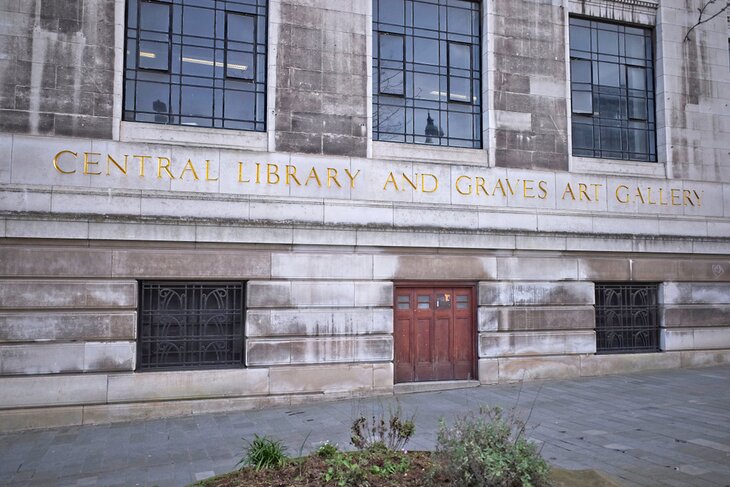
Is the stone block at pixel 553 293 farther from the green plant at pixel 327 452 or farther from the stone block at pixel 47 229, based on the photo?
the stone block at pixel 47 229

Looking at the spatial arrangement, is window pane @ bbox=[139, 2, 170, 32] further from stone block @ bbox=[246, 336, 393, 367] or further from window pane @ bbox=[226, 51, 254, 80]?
stone block @ bbox=[246, 336, 393, 367]

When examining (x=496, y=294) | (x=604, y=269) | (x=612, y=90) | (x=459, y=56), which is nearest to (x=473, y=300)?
(x=496, y=294)

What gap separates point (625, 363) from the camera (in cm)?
1341

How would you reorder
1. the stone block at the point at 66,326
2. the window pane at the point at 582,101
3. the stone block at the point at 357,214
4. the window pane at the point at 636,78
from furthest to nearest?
the window pane at the point at 636,78
the window pane at the point at 582,101
the stone block at the point at 357,214
the stone block at the point at 66,326

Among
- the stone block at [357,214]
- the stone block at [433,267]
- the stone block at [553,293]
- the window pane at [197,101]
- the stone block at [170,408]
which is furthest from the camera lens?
the stone block at [553,293]

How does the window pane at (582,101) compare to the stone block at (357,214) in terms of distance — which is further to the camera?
the window pane at (582,101)

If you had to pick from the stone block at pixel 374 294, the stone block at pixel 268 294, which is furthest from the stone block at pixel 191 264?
the stone block at pixel 374 294

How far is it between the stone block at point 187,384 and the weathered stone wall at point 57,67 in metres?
4.61

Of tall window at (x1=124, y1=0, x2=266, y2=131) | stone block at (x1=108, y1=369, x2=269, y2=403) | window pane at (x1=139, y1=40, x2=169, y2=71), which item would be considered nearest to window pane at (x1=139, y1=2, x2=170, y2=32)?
tall window at (x1=124, y1=0, x2=266, y2=131)

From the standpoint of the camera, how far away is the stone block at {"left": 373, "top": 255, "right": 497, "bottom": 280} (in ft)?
38.8

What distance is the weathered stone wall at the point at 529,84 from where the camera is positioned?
12938 millimetres

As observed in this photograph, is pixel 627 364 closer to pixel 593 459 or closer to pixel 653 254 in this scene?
pixel 653 254

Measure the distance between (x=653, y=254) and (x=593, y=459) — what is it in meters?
8.20

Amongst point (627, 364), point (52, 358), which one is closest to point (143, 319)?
point (52, 358)
